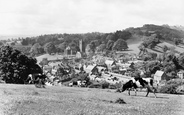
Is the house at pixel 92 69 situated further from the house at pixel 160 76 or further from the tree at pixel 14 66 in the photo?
the tree at pixel 14 66

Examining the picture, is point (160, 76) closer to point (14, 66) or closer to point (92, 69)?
point (92, 69)

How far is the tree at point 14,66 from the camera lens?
50.2 m

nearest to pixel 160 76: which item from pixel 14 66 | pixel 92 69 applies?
pixel 92 69

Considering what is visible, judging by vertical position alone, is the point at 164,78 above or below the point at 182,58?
below

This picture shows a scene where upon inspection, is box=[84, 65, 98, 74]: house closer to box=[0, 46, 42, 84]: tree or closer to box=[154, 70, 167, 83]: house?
box=[154, 70, 167, 83]: house

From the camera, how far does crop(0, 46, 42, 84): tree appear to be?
50.2 metres

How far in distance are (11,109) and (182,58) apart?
436 ft

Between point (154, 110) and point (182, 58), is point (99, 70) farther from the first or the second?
point (154, 110)

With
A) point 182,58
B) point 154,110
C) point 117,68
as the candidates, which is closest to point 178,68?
point 182,58

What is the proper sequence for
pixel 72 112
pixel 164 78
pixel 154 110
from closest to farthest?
pixel 72 112
pixel 154 110
pixel 164 78

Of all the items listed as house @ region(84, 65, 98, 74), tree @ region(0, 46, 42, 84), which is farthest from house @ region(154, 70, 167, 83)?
tree @ region(0, 46, 42, 84)

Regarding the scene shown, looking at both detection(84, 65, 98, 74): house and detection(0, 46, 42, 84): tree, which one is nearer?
detection(0, 46, 42, 84): tree

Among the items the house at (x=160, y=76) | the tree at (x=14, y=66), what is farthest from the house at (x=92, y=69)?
the tree at (x=14, y=66)

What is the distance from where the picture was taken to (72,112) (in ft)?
43.1
